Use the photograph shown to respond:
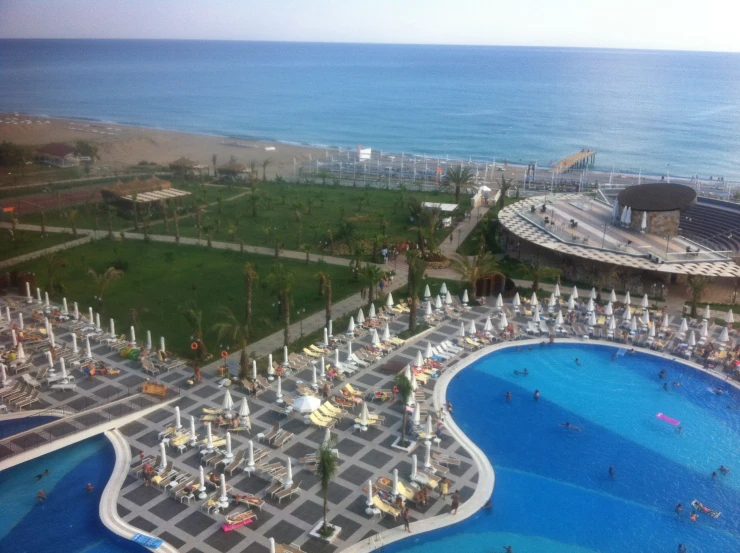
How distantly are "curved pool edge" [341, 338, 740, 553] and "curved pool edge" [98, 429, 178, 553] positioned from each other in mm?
6775

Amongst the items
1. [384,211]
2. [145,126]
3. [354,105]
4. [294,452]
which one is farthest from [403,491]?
[354,105]

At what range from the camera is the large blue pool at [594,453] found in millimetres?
21297

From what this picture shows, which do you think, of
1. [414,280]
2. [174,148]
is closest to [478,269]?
[414,280]

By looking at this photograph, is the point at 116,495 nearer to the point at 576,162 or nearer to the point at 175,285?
the point at 175,285

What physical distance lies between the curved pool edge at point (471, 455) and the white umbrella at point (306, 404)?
5.67 m

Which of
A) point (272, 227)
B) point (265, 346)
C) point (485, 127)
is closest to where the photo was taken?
point (265, 346)

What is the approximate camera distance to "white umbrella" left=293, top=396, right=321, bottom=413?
89.4 feet

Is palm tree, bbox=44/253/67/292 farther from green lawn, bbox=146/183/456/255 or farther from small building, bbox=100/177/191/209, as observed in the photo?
small building, bbox=100/177/191/209

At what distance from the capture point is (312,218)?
2405 inches

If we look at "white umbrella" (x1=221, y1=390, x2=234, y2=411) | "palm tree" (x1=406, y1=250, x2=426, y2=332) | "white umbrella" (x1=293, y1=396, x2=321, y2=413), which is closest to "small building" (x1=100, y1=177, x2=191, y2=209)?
"palm tree" (x1=406, y1=250, x2=426, y2=332)

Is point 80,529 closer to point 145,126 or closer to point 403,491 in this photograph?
point 403,491

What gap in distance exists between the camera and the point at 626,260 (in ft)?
139

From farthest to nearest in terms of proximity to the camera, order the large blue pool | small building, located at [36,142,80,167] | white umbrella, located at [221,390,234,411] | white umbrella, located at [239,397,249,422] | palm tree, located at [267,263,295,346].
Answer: small building, located at [36,142,80,167], palm tree, located at [267,263,295,346], white umbrella, located at [221,390,234,411], white umbrella, located at [239,397,249,422], the large blue pool

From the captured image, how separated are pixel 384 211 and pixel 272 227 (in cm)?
1287
